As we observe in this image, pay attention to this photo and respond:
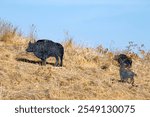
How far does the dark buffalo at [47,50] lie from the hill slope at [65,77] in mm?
249

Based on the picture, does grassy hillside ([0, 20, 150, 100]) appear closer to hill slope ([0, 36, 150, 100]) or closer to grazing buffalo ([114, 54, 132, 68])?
hill slope ([0, 36, 150, 100])

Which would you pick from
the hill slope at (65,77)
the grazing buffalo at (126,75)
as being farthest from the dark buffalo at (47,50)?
the grazing buffalo at (126,75)

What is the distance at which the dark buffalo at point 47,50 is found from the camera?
17.6m

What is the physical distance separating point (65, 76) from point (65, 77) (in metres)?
0.11

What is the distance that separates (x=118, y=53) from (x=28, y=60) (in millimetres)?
4463

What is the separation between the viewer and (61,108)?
12320 mm

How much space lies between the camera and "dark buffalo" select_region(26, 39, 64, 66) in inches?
693

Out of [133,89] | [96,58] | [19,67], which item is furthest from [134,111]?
[96,58]

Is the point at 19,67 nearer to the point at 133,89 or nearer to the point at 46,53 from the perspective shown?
the point at 46,53

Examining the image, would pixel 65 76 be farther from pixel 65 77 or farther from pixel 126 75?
pixel 126 75

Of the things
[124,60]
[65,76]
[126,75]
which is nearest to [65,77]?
[65,76]

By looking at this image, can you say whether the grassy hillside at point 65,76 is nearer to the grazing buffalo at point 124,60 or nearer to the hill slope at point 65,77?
the hill slope at point 65,77

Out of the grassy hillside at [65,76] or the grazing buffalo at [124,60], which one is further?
the grazing buffalo at [124,60]

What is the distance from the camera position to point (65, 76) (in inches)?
634
